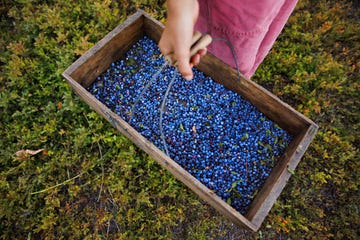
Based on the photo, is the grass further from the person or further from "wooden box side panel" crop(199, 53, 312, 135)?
the person

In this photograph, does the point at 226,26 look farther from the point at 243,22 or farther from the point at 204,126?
the point at 204,126

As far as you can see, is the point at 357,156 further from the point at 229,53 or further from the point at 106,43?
the point at 106,43

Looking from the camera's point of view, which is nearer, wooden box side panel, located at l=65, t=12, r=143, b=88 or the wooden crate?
the wooden crate

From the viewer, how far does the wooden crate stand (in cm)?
176

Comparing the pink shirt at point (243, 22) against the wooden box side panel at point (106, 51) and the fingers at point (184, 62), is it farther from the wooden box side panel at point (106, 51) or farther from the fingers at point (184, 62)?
the wooden box side panel at point (106, 51)

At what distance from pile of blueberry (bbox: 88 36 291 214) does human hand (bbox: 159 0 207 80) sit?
0.83 m

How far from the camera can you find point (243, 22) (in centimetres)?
151

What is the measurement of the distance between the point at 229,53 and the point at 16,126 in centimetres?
188

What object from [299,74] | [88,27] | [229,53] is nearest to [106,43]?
[88,27]

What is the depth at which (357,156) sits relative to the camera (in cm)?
253

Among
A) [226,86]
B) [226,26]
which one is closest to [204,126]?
[226,86]

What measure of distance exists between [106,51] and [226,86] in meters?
0.98

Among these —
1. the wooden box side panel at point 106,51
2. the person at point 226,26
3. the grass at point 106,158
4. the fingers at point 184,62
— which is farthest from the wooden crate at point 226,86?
the fingers at point 184,62

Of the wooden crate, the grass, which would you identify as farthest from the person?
the grass
